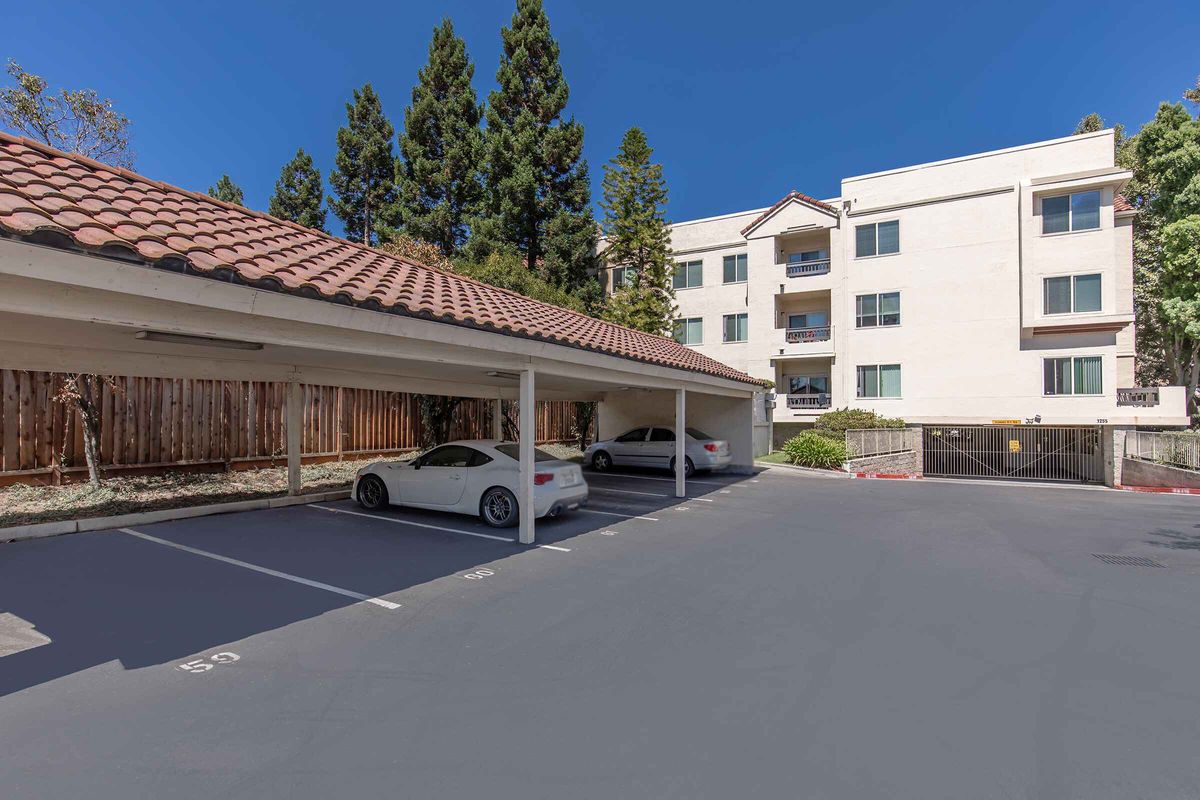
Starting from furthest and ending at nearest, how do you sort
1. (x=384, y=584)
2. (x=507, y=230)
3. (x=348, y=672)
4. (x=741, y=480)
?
(x=507, y=230)
(x=741, y=480)
(x=384, y=584)
(x=348, y=672)

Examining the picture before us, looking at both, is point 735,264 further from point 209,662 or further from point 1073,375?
point 209,662

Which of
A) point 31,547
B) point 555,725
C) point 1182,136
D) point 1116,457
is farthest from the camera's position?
point 1182,136

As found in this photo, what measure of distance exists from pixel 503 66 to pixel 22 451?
87.8 ft

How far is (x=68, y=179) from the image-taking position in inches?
177

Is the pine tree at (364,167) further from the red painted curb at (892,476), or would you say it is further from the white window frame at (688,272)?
the red painted curb at (892,476)

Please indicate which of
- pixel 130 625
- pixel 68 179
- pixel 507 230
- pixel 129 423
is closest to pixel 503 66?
pixel 507 230

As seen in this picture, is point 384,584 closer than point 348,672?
No

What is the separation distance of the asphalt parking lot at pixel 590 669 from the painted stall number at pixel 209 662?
19 mm

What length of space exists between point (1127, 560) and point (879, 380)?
1739 cm

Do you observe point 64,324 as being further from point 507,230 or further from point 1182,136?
point 1182,136

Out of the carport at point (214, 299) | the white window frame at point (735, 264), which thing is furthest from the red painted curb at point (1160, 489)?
the white window frame at point (735, 264)

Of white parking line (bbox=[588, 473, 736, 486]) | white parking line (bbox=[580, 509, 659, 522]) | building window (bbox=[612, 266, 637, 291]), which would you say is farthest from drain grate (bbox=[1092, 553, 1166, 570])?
building window (bbox=[612, 266, 637, 291])

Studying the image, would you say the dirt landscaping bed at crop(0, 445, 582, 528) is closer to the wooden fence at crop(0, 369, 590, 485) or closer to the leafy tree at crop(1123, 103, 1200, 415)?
the wooden fence at crop(0, 369, 590, 485)

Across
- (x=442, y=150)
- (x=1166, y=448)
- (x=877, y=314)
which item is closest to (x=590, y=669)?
(x=1166, y=448)
